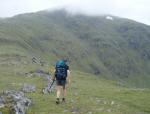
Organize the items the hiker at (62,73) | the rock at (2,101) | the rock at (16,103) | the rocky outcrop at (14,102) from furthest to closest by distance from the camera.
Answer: the hiker at (62,73)
the rock at (16,103)
the rocky outcrop at (14,102)
the rock at (2,101)

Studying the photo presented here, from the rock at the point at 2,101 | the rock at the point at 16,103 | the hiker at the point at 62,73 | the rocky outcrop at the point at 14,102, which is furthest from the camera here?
the hiker at the point at 62,73

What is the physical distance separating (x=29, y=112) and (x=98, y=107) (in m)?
7.93

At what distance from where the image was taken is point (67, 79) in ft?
108

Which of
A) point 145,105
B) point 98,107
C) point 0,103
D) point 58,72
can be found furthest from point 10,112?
point 145,105

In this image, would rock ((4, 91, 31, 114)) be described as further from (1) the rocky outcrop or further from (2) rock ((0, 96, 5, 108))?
(2) rock ((0, 96, 5, 108))

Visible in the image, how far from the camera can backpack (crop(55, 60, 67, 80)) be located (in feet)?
106

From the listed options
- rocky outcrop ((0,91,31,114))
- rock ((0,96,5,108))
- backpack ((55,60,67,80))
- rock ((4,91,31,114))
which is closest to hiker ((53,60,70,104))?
backpack ((55,60,67,80))

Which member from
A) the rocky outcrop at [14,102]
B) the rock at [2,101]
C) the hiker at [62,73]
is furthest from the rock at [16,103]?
the hiker at [62,73]

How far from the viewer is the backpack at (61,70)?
32.2 meters

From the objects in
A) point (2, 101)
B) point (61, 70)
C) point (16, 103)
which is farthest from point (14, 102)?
point (61, 70)

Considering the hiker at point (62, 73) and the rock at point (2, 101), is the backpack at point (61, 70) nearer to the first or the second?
the hiker at point (62, 73)

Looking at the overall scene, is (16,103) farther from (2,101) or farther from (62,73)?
(62,73)

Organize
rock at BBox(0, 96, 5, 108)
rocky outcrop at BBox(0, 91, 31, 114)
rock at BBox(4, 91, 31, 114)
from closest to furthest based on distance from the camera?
rock at BBox(0, 96, 5, 108) < rocky outcrop at BBox(0, 91, 31, 114) < rock at BBox(4, 91, 31, 114)

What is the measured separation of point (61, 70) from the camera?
32.4 m
